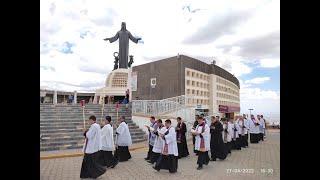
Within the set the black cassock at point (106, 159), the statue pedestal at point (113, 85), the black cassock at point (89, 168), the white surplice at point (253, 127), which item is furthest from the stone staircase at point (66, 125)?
the white surplice at point (253, 127)

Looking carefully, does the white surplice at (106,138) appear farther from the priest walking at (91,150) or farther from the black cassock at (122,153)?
the priest walking at (91,150)

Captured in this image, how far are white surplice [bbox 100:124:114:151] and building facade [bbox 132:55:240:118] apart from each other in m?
12.9

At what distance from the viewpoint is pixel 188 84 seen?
22812mm

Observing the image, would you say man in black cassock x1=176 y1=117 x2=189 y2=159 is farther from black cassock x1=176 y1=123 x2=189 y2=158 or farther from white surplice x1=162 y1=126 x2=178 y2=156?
white surplice x1=162 y1=126 x2=178 y2=156

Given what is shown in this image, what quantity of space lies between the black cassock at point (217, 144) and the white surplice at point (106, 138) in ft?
11.3

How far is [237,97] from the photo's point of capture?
95.0 feet

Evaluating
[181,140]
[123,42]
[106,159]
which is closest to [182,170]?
[106,159]
